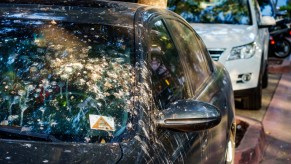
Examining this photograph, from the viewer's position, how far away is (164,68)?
3.44 metres

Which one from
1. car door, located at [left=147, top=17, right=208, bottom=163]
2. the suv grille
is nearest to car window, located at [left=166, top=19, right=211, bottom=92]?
car door, located at [left=147, top=17, right=208, bottom=163]

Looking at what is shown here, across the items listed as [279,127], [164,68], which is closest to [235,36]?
[279,127]

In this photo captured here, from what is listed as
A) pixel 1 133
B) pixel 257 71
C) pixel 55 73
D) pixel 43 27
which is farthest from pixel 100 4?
pixel 257 71

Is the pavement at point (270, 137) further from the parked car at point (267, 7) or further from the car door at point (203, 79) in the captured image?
the parked car at point (267, 7)

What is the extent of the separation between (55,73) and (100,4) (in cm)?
81

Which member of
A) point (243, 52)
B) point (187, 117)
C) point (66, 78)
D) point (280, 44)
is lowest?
point (280, 44)

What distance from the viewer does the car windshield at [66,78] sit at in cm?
283

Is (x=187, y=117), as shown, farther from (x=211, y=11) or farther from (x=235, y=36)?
(x=211, y=11)

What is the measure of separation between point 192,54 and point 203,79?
20 centimetres

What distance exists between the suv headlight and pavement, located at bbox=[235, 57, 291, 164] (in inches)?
37.6

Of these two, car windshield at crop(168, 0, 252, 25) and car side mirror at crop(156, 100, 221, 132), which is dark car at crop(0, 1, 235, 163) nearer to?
car side mirror at crop(156, 100, 221, 132)

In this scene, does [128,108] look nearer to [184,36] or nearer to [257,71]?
[184,36]

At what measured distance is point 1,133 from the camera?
8.98ft

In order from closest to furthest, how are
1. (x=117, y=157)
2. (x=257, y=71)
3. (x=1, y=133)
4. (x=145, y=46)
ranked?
(x=117, y=157)
(x=1, y=133)
(x=145, y=46)
(x=257, y=71)
